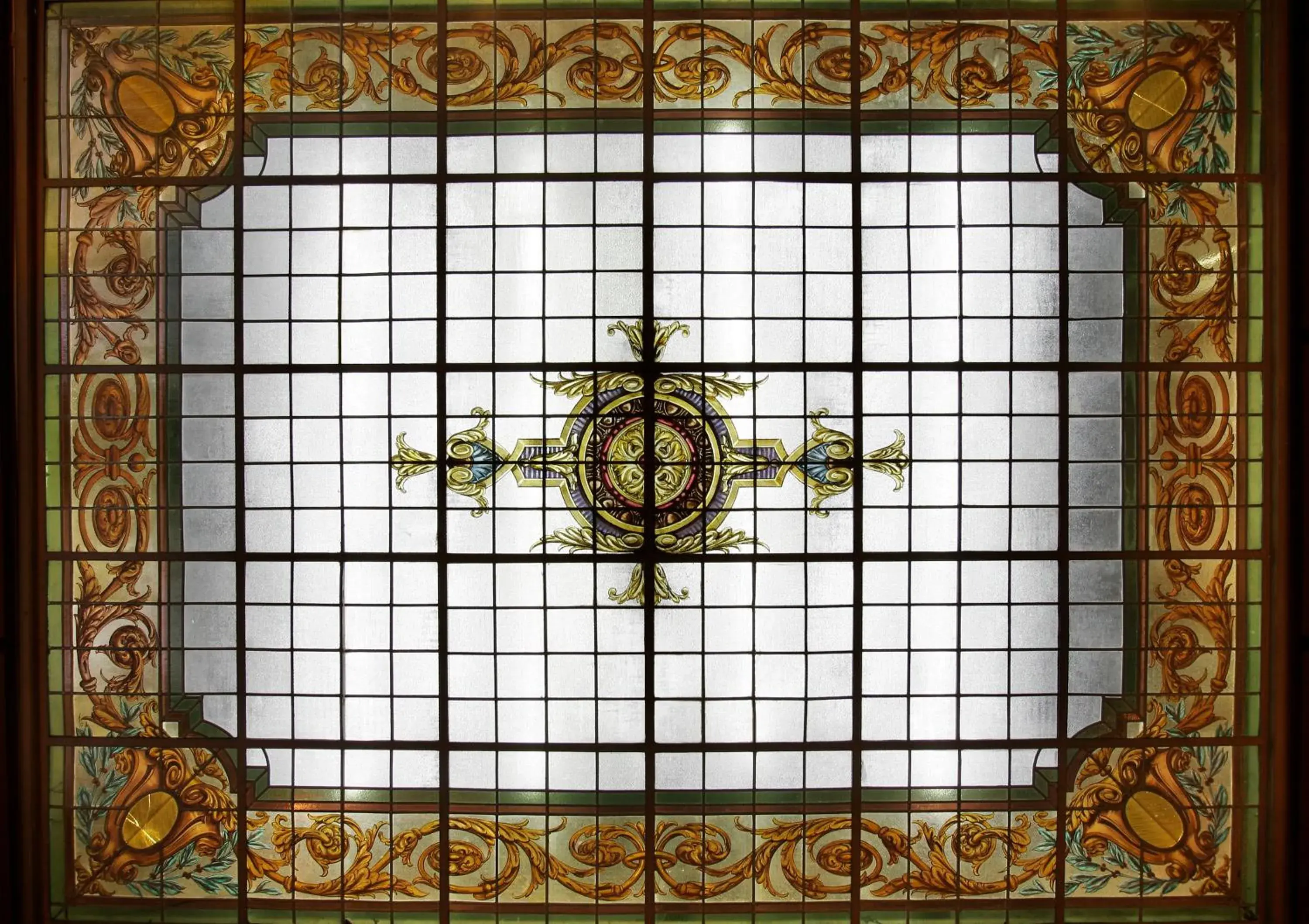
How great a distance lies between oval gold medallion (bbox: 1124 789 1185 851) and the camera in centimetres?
763

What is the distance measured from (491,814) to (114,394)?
17.5ft

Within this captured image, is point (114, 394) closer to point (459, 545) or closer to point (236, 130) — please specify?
point (236, 130)

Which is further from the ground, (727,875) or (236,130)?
(236,130)

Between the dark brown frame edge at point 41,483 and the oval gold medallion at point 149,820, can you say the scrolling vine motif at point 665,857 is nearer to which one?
the oval gold medallion at point 149,820

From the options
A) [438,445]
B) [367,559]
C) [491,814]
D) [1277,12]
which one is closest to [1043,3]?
[1277,12]

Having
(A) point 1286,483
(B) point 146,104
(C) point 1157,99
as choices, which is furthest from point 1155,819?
(B) point 146,104

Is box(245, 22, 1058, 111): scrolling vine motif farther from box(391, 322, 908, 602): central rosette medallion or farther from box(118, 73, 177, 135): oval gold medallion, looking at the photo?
box(391, 322, 908, 602): central rosette medallion

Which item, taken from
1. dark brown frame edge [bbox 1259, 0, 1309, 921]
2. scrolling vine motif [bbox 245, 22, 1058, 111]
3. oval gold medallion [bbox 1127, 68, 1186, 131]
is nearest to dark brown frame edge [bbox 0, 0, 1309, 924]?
dark brown frame edge [bbox 1259, 0, 1309, 921]

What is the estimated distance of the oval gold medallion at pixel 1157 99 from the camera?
7.46m

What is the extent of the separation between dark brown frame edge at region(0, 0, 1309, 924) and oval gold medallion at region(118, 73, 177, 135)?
786mm

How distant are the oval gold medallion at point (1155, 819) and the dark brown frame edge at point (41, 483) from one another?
93 cm

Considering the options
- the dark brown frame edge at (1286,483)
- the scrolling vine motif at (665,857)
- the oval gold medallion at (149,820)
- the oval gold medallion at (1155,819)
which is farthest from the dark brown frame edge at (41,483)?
the scrolling vine motif at (665,857)

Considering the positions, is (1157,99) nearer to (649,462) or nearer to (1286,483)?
(1286,483)

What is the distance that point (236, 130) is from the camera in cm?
740
